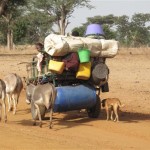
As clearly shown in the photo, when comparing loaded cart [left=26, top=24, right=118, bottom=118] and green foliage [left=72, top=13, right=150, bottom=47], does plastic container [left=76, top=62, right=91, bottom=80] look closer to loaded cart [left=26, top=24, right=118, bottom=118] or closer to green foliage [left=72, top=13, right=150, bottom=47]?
loaded cart [left=26, top=24, right=118, bottom=118]

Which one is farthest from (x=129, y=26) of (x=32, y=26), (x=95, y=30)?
(x=95, y=30)

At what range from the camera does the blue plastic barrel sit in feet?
41.2

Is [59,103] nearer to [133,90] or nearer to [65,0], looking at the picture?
[133,90]

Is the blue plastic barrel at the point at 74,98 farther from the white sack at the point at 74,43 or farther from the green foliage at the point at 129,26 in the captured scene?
the green foliage at the point at 129,26

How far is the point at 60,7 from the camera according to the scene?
6419 cm

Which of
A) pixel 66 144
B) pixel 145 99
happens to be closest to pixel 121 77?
pixel 145 99

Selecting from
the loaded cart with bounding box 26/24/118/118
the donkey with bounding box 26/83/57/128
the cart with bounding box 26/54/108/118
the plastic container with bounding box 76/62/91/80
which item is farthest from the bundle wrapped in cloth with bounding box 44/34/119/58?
the donkey with bounding box 26/83/57/128

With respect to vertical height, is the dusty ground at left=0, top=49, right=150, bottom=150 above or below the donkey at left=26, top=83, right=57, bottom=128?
below

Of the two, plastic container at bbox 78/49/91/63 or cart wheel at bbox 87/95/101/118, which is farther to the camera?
cart wheel at bbox 87/95/101/118

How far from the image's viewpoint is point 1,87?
39.2 ft

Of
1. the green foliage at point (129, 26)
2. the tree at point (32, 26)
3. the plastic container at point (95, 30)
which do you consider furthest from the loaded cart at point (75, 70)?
the green foliage at point (129, 26)

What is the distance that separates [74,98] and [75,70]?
2.31ft

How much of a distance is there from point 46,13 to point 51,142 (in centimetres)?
5798

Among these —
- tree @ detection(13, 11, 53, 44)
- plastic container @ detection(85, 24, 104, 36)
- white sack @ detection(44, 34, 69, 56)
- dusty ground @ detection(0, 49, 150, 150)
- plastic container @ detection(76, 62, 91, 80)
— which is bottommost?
dusty ground @ detection(0, 49, 150, 150)
